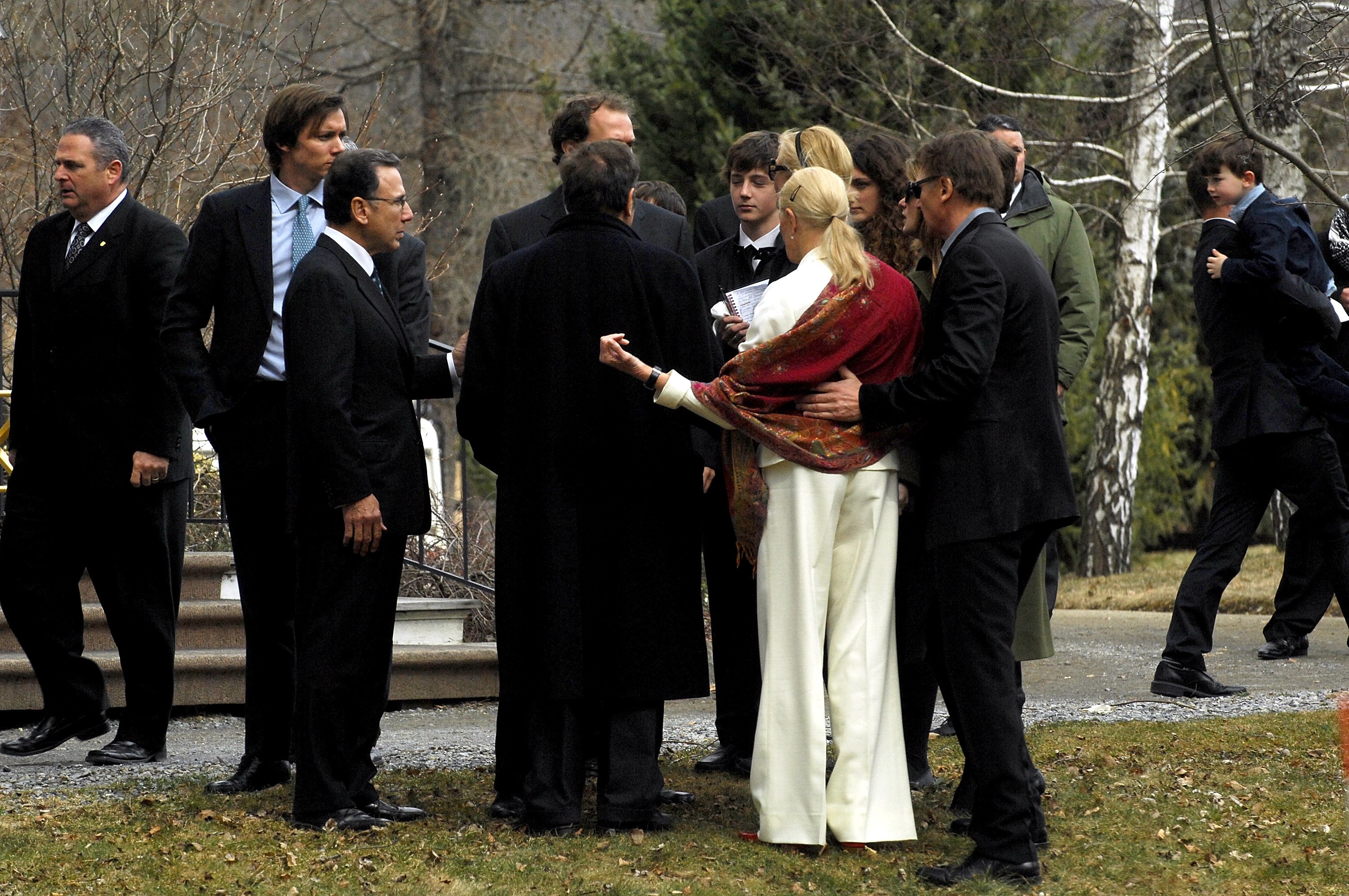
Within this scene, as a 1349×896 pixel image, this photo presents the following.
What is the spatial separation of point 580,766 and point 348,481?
3.54 ft

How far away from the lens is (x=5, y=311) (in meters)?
9.61

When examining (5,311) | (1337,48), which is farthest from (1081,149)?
(5,311)

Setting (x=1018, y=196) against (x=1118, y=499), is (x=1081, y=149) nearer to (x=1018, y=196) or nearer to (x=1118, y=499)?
(x=1118, y=499)

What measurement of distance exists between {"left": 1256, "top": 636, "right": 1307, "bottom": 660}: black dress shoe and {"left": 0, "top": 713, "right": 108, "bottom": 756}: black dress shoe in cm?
538

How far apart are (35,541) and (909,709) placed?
322 centimetres

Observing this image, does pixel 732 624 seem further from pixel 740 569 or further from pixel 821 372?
pixel 821 372

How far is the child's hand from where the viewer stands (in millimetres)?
6609

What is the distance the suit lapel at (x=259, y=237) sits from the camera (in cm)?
510

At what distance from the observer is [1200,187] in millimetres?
6621

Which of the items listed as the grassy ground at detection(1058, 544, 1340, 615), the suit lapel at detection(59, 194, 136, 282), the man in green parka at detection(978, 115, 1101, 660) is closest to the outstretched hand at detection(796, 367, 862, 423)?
the man in green parka at detection(978, 115, 1101, 660)

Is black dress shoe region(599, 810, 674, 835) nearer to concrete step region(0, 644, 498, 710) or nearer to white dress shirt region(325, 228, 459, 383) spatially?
white dress shirt region(325, 228, 459, 383)

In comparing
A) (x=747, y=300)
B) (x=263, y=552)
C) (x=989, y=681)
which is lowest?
(x=989, y=681)

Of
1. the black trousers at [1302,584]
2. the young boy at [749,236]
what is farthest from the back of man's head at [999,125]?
the black trousers at [1302,584]

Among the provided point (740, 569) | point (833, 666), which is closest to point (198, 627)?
point (740, 569)
